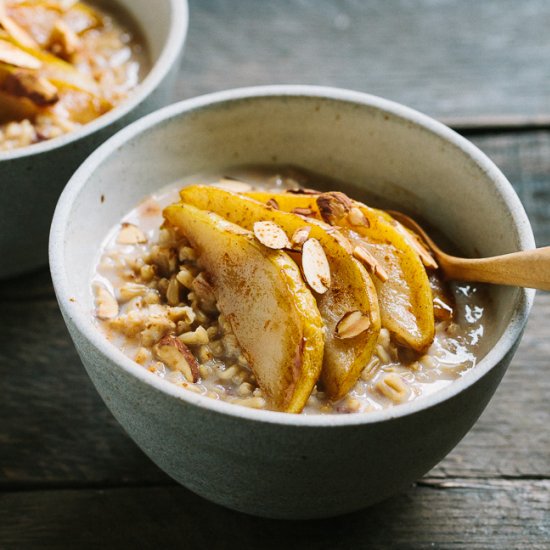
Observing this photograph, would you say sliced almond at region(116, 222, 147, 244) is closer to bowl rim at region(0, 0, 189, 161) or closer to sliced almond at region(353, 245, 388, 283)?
bowl rim at region(0, 0, 189, 161)

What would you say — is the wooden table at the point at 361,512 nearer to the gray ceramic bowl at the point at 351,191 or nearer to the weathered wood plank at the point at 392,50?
the weathered wood plank at the point at 392,50

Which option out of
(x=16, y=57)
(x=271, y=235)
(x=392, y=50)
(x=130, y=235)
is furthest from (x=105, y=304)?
(x=392, y=50)

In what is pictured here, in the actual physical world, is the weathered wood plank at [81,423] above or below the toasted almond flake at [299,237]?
below

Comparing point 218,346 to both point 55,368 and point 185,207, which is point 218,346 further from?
point 55,368

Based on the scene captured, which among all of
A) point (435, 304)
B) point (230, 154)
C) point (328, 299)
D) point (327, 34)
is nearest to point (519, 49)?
point (327, 34)

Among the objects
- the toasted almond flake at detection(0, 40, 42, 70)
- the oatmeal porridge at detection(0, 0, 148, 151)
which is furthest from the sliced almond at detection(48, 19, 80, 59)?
the toasted almond flake at detection(0, 40, 42, 70)

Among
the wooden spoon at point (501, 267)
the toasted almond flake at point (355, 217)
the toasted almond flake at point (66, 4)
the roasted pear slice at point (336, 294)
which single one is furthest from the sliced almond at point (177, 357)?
the toasted almond flake at point (66, 4)

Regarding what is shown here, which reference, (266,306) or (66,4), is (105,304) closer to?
(266,306)
